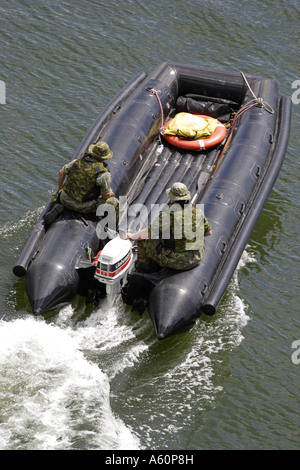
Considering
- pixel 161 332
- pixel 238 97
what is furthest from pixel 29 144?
pixel 161 332

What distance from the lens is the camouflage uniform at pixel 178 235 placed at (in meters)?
7.49

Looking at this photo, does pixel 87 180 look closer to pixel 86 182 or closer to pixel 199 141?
pixel 86 182

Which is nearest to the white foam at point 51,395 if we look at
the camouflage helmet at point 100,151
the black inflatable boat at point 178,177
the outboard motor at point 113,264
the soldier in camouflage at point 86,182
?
the black inflatable boat at point 178,177

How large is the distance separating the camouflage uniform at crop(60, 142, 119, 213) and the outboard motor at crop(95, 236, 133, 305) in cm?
69

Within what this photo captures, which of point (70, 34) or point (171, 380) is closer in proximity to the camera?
point (171, 380)

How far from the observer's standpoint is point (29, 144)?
1073 centimetres

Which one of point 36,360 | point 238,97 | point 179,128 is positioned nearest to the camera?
point 36,360

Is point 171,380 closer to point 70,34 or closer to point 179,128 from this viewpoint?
point 179,128

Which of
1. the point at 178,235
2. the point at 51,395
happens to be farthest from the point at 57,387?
the point at 178,235

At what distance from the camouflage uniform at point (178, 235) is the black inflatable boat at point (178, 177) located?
0.13 metres

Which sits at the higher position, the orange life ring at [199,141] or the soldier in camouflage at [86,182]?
the soldier in camouflage at [86,182]

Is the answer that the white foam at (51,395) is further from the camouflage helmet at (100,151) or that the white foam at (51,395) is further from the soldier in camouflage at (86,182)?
the camouflage helmet at (100,151)

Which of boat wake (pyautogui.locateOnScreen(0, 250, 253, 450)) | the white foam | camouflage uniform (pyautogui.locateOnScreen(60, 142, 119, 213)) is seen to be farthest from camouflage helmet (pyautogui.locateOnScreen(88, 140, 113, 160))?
the white foam

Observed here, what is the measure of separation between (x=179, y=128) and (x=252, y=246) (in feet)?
5.49
